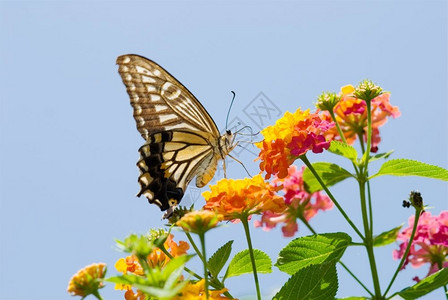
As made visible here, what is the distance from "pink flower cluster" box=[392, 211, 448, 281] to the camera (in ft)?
7.20

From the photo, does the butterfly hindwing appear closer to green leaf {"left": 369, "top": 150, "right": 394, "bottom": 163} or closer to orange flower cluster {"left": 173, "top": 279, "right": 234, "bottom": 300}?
green leaf {"left": 369, "top": 150, "right": 394, "bottom": 163}

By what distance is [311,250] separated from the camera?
1.85 m

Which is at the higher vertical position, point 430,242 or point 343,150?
Answer: point 343,150

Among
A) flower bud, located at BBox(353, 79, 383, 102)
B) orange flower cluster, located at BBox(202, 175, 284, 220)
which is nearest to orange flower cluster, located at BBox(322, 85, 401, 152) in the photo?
flower bud, located at BBox(353, 79, 383, 102)

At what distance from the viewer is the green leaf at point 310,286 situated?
1.47 m

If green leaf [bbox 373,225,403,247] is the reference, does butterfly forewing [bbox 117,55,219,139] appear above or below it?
above

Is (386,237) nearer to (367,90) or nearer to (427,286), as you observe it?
(427,286)

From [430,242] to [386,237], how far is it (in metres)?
0.27

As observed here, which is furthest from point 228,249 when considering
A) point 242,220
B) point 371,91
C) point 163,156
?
point 163,156

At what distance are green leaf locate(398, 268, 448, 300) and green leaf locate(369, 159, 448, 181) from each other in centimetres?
36

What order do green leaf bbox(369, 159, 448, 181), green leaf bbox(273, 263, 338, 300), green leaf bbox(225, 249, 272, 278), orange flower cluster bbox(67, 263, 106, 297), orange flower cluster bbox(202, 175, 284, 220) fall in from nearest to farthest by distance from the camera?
orange flower cluster bbox(67, 263, 106, 297) → green leaf bbox(273, 263, 338, 300) → orange flower cluster bbox(202, 175, 284, 220) → green leaf bbox(225, 249, 272, 278) → green leaf bbox(369, 159, 448, 181)

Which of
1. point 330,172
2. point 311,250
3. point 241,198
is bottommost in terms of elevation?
point 311,250

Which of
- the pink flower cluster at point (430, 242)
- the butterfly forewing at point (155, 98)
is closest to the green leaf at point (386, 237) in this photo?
the pink flower cluster at point (430, 242)

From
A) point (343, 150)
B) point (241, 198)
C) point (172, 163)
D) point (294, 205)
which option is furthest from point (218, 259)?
point (172, 163)
